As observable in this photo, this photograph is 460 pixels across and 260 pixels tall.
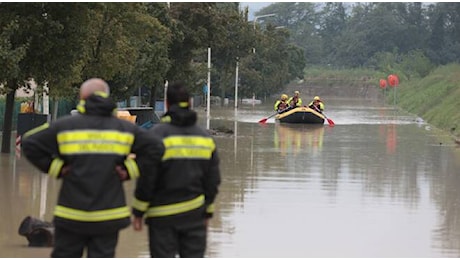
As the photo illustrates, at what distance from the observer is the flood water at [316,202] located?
12.1 meters

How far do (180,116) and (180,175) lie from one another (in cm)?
46

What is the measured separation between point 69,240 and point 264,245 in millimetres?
4864

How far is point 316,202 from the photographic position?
55.0ft

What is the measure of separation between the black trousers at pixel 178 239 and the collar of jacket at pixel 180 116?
2.48 ft

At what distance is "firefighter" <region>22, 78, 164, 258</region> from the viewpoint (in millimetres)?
7469

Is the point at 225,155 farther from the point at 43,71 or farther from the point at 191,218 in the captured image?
the point at 191,218

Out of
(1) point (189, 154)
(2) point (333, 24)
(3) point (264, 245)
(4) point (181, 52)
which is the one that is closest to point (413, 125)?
(4) point (181, 52)

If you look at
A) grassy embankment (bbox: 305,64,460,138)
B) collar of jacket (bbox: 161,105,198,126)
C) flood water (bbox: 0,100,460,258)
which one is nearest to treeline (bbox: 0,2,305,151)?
flood water (bbox: 0,100,460,258)

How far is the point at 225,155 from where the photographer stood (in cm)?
2691

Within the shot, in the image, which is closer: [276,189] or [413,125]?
[276,189]

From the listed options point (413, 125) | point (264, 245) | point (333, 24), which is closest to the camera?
point (264, 245)

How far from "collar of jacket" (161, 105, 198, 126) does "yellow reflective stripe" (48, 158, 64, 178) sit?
98 cm

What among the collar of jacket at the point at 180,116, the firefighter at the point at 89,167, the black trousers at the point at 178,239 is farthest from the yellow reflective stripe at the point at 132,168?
the collar of jacket at the point at 180,116

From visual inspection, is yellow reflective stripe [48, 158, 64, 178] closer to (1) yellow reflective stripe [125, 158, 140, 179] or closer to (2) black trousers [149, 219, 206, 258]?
(1) yellow reflective stripe [125, 158, 140, 179]
